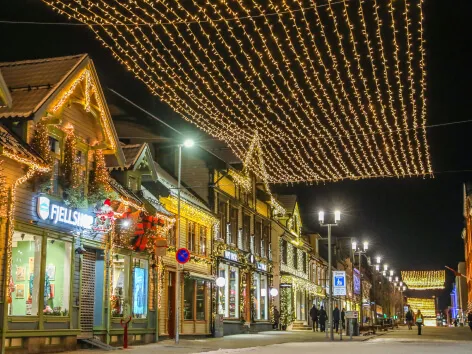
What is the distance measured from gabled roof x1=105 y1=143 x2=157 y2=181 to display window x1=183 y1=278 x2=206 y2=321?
7868 mm

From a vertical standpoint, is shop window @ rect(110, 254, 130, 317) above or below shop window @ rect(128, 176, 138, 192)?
below

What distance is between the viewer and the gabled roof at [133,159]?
1045 inches

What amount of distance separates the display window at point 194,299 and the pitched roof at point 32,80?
1503 cm

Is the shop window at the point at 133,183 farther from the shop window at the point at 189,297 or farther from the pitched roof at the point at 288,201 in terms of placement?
the pitched roof at the point at 288,201

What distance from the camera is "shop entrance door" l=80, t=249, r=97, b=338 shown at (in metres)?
23.6

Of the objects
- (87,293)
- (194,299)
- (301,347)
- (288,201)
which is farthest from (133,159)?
(288,201)

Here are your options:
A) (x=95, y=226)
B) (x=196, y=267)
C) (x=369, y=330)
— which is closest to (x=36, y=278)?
(x=95, y=226)

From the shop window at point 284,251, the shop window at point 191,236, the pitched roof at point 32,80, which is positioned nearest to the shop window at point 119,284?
the pitched roof at point 32,80

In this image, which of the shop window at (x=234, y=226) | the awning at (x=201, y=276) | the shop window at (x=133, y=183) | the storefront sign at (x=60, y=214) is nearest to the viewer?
the storefront sign at (x=60, y=214)

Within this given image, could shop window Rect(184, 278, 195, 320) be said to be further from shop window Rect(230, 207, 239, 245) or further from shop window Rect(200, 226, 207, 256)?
shop window Rect(230, 207, 239, 245)

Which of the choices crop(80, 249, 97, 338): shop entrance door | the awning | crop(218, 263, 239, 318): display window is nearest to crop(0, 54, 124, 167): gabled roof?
crop(80, 249, 97, 338): shop entrance door

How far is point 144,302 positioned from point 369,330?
21.7 metres

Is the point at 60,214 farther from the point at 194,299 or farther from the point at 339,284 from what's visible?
the point at 339,284

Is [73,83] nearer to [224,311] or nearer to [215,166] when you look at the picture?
[215,166]
